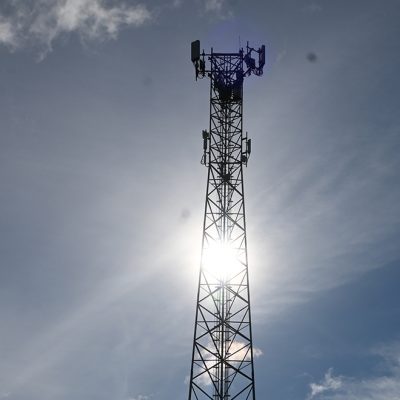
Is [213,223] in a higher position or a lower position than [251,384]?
higher

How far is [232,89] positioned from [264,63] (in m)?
3.08

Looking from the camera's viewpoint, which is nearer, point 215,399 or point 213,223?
point 215,399

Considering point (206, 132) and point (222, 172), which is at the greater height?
point (206, 132)

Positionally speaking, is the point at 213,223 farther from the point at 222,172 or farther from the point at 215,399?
the point at 215,399

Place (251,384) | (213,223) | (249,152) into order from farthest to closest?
1. (249,152)
2. (213,223)
3. (251,384)

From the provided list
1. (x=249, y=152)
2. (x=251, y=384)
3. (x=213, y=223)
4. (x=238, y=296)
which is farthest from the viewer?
(x=249, y=152)

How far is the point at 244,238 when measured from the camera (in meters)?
39.6

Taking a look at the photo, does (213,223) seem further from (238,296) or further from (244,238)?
(238,296)

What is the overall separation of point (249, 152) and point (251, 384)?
1607cm

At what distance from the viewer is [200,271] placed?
125 feet

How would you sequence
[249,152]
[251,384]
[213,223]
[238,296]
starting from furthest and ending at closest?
1. [249,152]
2. [213,223]
3. [238,296]
4. [251,384]

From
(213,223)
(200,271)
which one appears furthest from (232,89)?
(200,271)

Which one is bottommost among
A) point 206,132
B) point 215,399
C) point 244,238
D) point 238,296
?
point 215,399

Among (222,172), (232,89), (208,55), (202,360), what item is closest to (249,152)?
(222,172)
